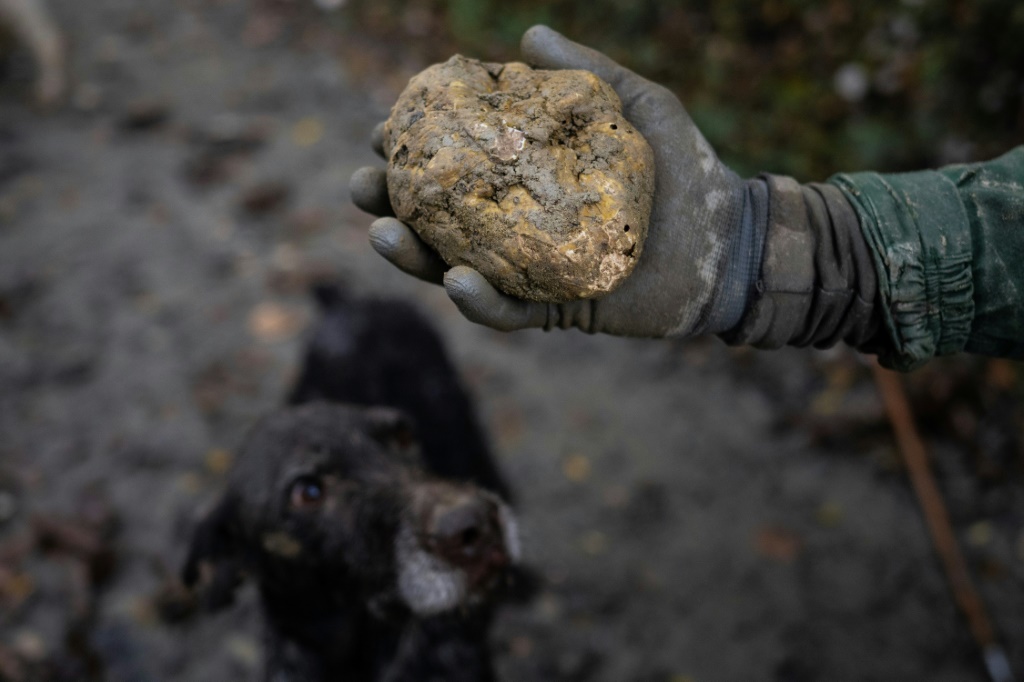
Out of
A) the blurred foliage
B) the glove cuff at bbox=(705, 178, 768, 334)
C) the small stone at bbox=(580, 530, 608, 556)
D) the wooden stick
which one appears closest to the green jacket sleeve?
the glove cuff at bbox=(705, 178, 768, 334)

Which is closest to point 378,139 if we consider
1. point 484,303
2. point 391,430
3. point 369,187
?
point 369,187

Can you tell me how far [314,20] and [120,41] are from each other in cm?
220

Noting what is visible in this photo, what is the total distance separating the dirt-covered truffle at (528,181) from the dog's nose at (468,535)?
0.90 m

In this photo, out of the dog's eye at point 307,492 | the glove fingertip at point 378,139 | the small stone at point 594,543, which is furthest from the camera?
the small stone at point 594,543

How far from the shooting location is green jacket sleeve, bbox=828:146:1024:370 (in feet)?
7.07

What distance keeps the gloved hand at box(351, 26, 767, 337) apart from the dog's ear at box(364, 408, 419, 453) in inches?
41.1

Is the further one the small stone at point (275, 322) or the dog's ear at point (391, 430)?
the small stone at point (275, 322)

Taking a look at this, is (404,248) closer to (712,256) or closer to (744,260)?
(712,256)

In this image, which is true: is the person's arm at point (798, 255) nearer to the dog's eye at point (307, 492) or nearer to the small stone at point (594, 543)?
the dog's eye at point (307, 492)

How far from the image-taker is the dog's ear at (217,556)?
9.98ft

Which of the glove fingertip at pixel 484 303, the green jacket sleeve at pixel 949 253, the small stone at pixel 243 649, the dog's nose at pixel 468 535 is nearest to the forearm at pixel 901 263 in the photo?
the green jacket sleeve at pixel 949 253

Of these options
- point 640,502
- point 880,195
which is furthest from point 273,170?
point 880,195

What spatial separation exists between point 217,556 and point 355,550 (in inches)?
27.7

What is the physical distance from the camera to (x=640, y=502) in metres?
4.41
